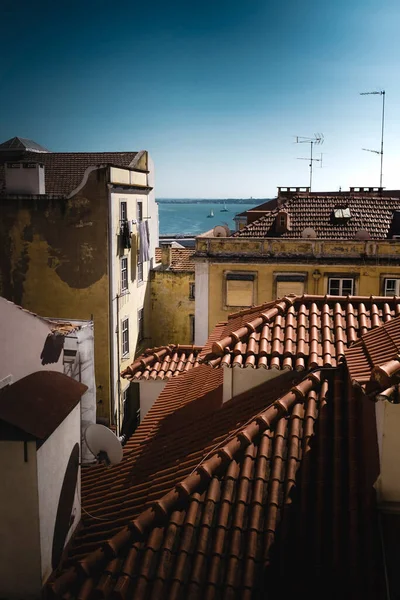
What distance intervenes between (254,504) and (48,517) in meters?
2.19

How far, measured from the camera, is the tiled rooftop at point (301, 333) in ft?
26.5

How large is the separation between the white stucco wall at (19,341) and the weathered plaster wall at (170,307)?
21288 millimetres

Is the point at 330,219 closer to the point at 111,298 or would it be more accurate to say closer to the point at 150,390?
the point at 111,298

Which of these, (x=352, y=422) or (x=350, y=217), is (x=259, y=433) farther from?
(x=350, y=217)

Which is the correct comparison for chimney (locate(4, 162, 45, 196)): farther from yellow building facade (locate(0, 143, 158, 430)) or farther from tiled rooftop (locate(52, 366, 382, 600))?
tiled rooftop (locate(52, 366, 382, 600))

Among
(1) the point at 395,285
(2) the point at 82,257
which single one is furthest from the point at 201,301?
(1) the point at 395,285

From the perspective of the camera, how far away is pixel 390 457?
A: 564 centimetres

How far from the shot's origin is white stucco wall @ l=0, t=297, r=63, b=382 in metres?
6.50

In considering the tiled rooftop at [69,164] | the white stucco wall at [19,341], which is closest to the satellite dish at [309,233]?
the tiled rooftop at [69,164]

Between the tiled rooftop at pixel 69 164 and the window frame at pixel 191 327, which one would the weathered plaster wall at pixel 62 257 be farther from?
the window frame at pixel 191 327

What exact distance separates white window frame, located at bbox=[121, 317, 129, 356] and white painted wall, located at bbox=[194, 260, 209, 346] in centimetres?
344

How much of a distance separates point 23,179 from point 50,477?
19.8 m

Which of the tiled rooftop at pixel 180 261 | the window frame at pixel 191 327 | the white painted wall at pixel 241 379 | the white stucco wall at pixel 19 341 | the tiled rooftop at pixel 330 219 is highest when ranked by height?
the tiled rooftop at pixel 330 219

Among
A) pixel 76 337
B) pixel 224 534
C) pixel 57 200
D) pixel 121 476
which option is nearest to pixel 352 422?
pixel 224 534
